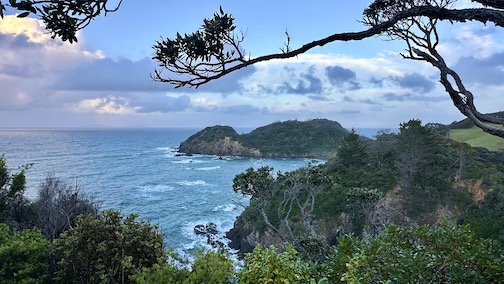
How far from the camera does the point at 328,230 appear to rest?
3116 cm

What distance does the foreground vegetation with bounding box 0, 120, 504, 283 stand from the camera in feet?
13.9

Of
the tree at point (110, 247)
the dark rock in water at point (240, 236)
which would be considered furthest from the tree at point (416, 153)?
the tree at point (110, 247)

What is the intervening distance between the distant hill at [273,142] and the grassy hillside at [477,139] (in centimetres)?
4021

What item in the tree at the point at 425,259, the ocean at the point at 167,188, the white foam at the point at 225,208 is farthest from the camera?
the white foam at the point at 225,208

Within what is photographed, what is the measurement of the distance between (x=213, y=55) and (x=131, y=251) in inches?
262

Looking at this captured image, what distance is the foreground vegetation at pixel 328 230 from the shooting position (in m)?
4.24

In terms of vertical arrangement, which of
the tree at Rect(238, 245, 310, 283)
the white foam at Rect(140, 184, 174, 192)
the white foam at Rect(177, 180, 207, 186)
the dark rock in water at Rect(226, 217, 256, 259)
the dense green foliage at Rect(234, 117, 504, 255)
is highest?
the tree at Rect(238, 245, 310, 283)

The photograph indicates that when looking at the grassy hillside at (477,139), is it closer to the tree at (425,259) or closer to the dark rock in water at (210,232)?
the dark rock in water at (210,232)

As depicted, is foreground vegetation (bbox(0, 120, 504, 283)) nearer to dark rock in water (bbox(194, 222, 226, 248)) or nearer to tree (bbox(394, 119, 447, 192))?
tree (bbox(394, 119, 447, 192))

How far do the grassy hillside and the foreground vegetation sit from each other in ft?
20.1

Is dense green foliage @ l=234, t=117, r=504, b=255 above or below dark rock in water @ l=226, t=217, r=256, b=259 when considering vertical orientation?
above

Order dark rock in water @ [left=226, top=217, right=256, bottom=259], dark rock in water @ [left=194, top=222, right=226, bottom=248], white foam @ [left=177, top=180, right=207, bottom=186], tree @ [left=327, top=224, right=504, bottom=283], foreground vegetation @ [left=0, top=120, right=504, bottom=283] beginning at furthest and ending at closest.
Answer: white foam @ [left=177, top=180, right=207, bottom=186] < dark rock in water @ [left=194, top=222, right=226, bottom=248] < dark rock in water @ [left=226, top=217, right=256, bottom=259] < foreground vegetation @ [left=0, top=120, right=504, bottom=283] < tree @ [left=327, top=224, right=504, bottom=283]

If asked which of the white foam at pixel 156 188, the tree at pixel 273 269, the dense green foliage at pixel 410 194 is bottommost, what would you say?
the white foam at pixel 156 188

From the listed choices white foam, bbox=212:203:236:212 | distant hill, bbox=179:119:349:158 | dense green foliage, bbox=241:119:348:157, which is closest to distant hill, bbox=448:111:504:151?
white foam, bbox=212:203:236:212
